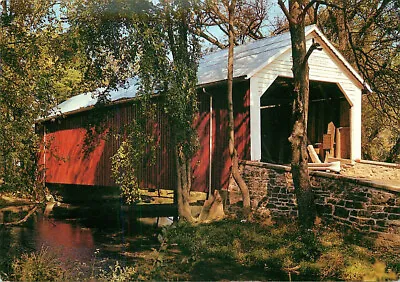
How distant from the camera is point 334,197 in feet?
34.4

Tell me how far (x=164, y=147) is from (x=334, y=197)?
649cm

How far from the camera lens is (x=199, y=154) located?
47.1ft

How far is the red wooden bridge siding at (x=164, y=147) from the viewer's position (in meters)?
13.2

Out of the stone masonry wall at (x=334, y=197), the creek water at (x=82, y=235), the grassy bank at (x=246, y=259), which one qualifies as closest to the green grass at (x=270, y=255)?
the grassy bank at (x=246, y=259)

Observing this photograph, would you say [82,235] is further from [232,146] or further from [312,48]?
[312,48]

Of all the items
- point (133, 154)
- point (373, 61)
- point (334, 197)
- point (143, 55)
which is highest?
point (373, 61)

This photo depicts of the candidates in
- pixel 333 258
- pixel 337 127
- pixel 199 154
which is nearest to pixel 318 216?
pixel 333 258

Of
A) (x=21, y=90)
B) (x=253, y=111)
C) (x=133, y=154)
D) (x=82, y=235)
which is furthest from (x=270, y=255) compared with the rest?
(x=82, y=235)

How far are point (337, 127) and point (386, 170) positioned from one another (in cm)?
217

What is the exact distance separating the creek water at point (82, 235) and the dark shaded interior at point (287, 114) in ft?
16.6

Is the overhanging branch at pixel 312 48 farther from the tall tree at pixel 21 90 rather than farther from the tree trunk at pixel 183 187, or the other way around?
the tall tree at pixel 21 90

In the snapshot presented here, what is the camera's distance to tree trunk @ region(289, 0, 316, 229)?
10.6m

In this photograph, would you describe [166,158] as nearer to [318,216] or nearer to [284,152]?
[284,152]

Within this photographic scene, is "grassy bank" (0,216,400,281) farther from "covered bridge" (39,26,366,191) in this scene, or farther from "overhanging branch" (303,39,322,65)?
"overhanging branch" (303,39,322,65)
